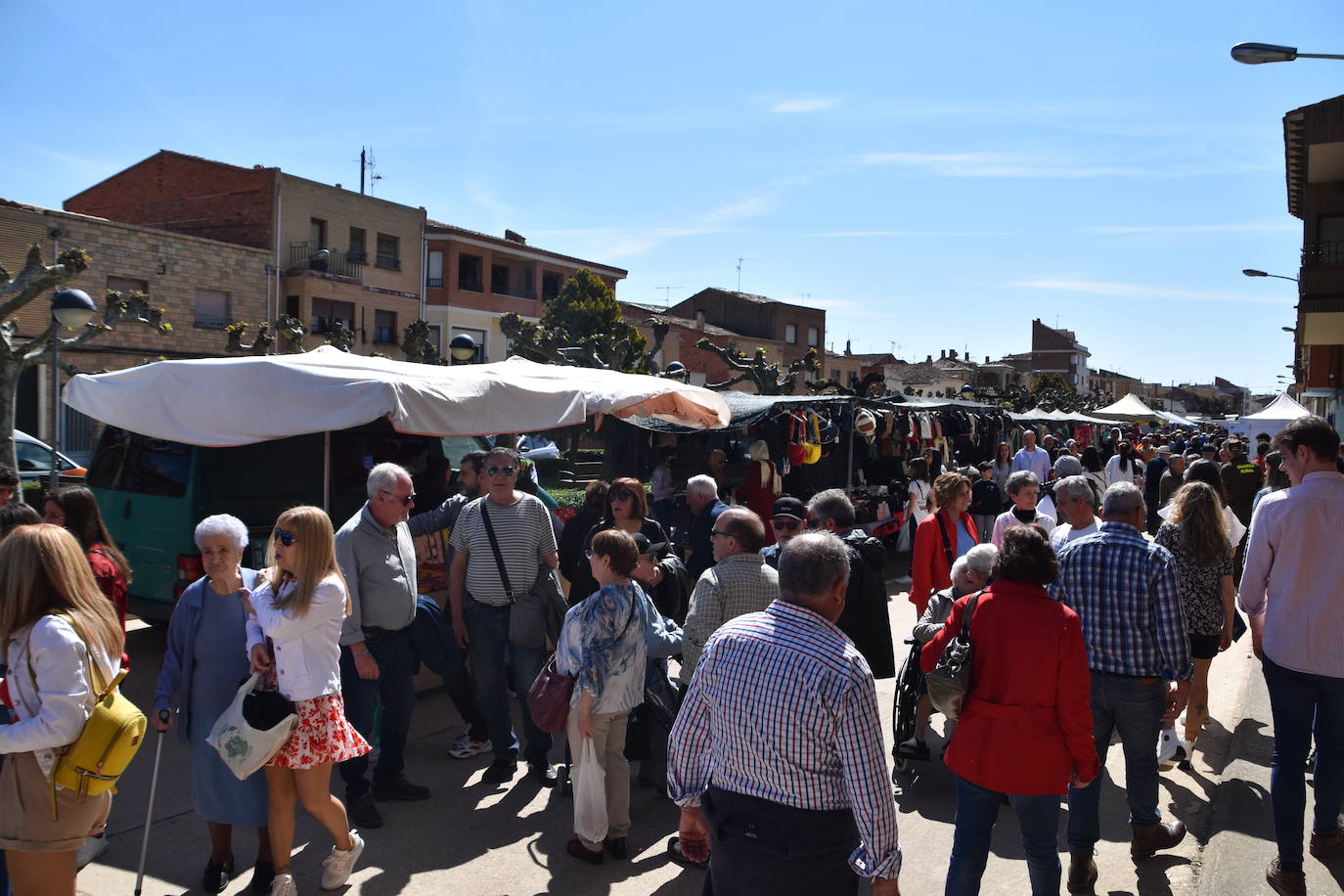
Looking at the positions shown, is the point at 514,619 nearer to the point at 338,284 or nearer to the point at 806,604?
the point at 806,604

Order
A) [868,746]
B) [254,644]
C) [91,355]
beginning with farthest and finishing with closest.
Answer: [91,355] < [254,644] < [868,746]

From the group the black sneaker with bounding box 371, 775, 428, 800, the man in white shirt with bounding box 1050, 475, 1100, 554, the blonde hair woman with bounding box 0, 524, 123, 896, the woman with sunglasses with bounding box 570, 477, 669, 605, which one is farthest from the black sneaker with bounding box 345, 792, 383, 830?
the man in white shirt with bounding box 1050, 475, 1100, 554

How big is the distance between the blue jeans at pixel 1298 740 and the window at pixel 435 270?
34.0 m

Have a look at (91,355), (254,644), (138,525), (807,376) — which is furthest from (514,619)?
(807,376)

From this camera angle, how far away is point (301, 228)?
30.3 metres

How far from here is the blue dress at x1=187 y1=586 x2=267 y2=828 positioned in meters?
3.76

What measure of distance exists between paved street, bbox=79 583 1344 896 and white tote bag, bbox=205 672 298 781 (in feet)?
2.38

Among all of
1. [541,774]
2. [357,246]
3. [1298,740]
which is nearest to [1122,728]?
[1298,740]

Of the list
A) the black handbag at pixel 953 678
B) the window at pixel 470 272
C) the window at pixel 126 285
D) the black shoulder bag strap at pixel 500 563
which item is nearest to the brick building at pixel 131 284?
the window at pixel 126 285

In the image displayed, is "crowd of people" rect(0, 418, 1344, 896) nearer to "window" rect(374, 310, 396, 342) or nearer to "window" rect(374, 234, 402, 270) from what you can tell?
"window" rect(374, 310, 396, 342)

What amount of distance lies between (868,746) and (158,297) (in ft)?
91.1

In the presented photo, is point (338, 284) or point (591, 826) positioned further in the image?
point (338, 284)

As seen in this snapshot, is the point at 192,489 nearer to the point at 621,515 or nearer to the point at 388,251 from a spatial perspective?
the point at 621,515

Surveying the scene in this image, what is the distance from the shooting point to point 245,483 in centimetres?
667
